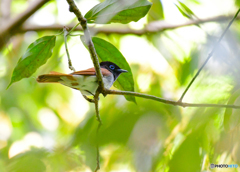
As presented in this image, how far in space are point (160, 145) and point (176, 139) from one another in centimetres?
13

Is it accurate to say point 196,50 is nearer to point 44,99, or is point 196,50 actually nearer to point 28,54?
point 28,54

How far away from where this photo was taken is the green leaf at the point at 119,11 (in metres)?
1.37

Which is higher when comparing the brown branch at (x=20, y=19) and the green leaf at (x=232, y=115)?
the brown branch at (x=20, y=19)

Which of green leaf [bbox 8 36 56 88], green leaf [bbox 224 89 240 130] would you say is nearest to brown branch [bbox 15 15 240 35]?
green leaf [bbox 8 36 56 88]

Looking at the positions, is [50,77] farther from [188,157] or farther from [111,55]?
[188,157]

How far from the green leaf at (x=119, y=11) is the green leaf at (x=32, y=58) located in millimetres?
369

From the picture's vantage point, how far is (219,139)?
0.91 metres

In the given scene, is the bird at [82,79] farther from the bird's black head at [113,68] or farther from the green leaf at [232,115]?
the green leaf at [232,115]

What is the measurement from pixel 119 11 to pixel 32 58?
2.03ft

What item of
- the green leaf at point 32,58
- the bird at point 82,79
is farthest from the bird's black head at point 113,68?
the green leaf at point 32,58

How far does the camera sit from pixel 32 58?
154 centimetres

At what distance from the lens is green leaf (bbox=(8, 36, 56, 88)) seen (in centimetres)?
151

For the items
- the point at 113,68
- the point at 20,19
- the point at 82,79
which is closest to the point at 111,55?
the point at 82,79

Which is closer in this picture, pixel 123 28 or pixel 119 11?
pixel 119 11
